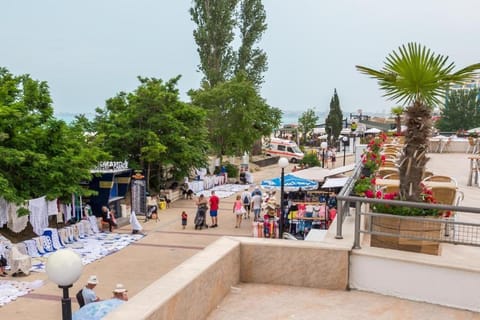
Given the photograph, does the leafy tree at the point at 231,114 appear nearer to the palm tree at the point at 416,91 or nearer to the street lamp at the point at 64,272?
the palm tree at the point at 416,91

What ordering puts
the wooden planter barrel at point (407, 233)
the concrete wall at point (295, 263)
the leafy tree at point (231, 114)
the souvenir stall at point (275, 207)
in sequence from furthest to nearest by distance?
1. the leafy tree at point (231, 114)
2. the souvenir stall at point (275, 207)
3. the wooden planter barrel at point (407, 233)
4. the concrete wall at point (295, 263)

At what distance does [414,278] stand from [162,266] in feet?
37.2

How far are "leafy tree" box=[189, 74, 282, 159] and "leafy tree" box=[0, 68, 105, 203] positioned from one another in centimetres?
1907

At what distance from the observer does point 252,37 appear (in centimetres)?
4728

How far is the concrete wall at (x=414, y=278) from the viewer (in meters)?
4.37

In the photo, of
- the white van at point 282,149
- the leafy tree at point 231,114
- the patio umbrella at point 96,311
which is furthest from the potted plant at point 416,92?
the white van at point 282,149

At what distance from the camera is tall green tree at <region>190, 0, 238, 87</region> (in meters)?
42.9

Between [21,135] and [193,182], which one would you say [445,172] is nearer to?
[21,135]

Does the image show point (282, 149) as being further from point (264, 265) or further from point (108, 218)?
point (264, 265)

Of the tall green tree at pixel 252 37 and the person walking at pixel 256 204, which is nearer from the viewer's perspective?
the person walking at pixel 256 204

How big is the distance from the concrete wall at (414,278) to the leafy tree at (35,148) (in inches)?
542

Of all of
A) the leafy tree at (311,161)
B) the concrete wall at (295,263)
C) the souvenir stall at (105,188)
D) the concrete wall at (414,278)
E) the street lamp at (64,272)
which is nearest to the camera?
the street lamp at (64,272)

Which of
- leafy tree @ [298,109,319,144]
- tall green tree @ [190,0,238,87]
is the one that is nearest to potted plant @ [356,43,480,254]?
tall green tree @ [190,0,238,87]

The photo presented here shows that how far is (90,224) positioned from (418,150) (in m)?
16.3
